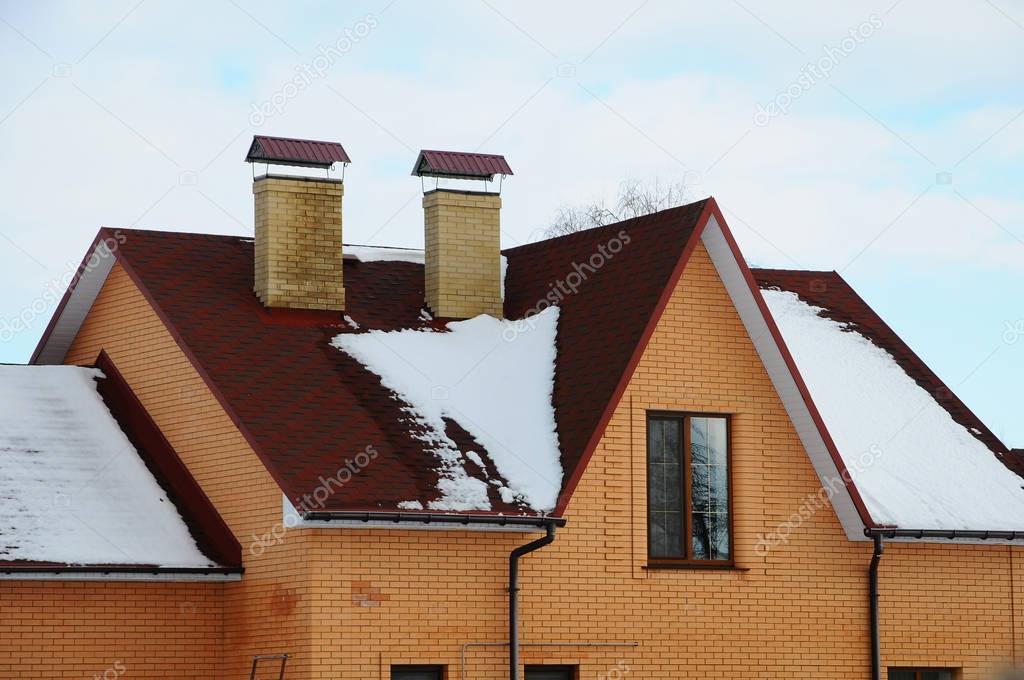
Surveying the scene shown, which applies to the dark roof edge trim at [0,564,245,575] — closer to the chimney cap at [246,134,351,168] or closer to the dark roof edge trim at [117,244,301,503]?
the dark roof edge trim at [117,244,301,503]

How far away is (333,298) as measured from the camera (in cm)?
2161

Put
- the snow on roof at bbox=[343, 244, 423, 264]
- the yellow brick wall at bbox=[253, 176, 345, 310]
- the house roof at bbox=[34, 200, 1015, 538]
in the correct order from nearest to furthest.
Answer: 1. the house roof at bbox=[34, 200, 1015, 538]
2. the yellow brick wall at bbox=[253, 176, 345, 310]
3. the snow on roof at bbox=[343, 244, 423, 264]

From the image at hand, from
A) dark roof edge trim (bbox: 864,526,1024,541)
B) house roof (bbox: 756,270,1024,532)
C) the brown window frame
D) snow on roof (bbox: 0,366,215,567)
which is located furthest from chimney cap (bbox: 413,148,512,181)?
the brown window frame

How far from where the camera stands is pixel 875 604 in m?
20.1

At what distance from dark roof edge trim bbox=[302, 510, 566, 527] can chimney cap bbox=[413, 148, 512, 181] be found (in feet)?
19.8

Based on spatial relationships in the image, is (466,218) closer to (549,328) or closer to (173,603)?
(549,328)

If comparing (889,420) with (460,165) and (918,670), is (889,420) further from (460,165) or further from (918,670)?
(460,165)

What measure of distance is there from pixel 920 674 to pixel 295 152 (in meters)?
9.83

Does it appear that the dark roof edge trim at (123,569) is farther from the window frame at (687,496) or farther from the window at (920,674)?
the window at (920,674)

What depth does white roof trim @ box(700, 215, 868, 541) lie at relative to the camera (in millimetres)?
19828

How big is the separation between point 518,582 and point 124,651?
164 inches

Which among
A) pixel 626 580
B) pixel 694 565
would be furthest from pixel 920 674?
pixel 626 580

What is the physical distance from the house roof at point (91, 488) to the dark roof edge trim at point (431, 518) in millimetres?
2142

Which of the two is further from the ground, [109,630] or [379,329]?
[379,329]
